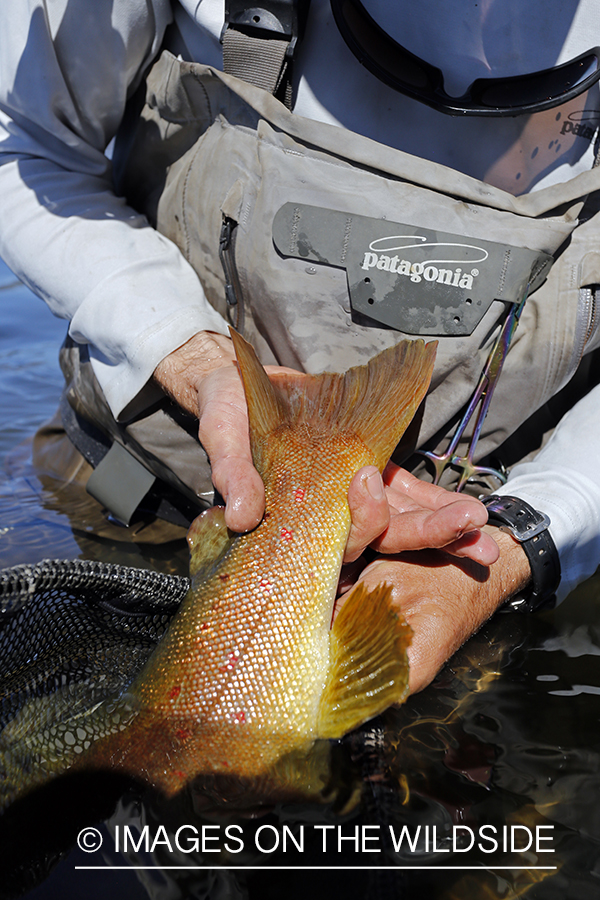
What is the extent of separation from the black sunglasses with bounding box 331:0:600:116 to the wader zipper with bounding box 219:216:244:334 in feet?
1.96

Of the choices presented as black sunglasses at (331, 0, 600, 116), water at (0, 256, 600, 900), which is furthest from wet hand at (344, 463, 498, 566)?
black sunglasses at (331, 0, 600, 116)

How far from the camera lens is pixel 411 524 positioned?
5.46 feet

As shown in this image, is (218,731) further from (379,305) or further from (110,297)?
(110,297)

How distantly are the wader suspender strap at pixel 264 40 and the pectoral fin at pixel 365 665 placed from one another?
1519mm

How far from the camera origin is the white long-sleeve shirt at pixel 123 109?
191cm

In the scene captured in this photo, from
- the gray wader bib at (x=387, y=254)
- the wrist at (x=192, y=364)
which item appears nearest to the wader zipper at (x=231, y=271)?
the gray wader bib at (x=387, y=254)

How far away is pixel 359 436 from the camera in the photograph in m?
1.69

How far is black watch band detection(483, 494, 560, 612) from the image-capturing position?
1.87m

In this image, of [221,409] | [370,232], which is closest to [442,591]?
[221,409]

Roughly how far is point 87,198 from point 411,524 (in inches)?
62.3

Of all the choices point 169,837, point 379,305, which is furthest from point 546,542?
point 169,837

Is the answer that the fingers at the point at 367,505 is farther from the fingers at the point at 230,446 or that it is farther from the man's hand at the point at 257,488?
the fingers at the point at 230,446

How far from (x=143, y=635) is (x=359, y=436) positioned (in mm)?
729

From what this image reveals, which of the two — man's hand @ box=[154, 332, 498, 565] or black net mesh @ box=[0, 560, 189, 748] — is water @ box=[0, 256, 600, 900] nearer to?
black net mesh @ box=[0, 560, 189, 748]
